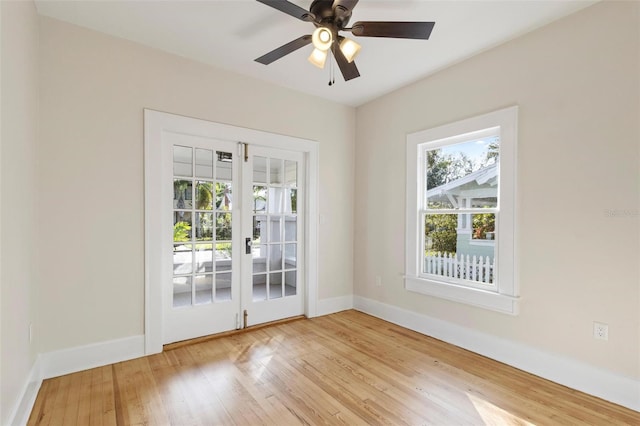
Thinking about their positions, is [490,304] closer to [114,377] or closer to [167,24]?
[114,377]

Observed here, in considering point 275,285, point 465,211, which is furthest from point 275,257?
point 465,211

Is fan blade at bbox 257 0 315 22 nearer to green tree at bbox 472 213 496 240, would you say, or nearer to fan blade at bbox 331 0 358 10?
fan blade at bbox 331 0 358 10

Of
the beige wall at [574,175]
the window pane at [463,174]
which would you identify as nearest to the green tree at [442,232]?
the window pane at [463,174]

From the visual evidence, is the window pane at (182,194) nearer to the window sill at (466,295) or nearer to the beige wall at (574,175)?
the window sill at (466,295)

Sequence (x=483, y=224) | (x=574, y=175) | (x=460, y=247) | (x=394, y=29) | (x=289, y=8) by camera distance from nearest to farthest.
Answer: (x=289, y=8) < (x=394, y=29) < (x=574, y=175) < (x=483, y=224) < (x=460, y=247)

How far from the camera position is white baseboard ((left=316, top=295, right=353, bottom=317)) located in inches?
159

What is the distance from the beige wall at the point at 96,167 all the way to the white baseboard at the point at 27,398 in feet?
0.69

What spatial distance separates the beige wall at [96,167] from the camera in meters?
2.46

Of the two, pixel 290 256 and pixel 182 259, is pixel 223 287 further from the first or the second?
pixel 290 256

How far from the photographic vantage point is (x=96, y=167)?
264cm

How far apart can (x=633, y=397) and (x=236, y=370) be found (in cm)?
283

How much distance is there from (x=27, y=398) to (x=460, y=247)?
367 centimetres

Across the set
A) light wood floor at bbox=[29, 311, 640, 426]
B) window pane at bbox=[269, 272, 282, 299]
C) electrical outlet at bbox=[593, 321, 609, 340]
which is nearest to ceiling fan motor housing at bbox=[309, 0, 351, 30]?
light wood floor at bbox=[29, 311, 640, 426]

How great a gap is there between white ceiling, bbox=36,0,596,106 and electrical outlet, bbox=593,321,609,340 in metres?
2.35
